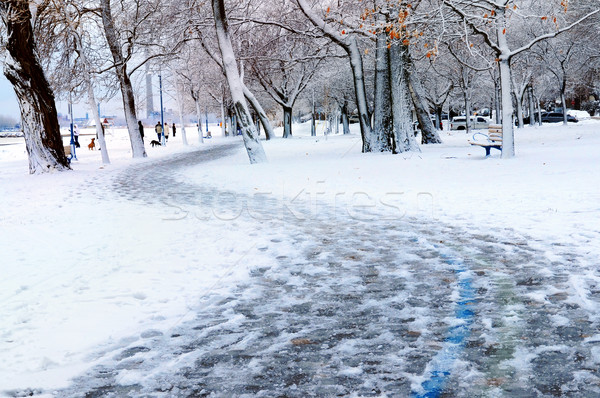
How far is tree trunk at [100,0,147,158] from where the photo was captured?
23547mm

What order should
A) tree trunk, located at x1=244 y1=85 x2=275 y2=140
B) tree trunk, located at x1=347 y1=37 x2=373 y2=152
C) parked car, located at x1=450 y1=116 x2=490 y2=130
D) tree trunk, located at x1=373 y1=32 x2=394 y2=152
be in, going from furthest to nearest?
parked car, located at x1=450 y1=116 x2=490 y2=130 → tree trunk, located at x1=244 y1=85 x2=275 y2=140 → tree trunk, located at x1=347 y1=37 x2=373 y2=152 → tree trunk, located at x1=373 y1=32 x2=394 y2=152

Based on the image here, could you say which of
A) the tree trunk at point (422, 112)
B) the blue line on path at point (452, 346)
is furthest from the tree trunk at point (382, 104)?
the blue line on path at point (452, 346)

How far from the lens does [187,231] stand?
8219 millimetres

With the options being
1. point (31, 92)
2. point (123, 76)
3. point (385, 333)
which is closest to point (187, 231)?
point (385, 333)

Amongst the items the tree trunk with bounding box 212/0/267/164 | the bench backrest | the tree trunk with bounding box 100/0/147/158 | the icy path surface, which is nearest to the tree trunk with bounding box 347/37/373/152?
the bench backrest

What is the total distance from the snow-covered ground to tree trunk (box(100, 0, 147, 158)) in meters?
9.31

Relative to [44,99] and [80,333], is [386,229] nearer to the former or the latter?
[80,333]

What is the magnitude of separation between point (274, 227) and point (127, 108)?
19.6m

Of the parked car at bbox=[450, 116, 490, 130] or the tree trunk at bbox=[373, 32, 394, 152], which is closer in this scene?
the tree trunk at bbox=[373, 32, 394, 152]

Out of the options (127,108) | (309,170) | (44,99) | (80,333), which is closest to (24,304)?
(80,333)

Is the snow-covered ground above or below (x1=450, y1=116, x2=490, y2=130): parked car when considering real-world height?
below

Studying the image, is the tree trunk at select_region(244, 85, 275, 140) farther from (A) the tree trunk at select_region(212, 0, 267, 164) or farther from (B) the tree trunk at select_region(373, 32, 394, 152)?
(A) the tree trunk at select_region(212, 0, 267, 164)

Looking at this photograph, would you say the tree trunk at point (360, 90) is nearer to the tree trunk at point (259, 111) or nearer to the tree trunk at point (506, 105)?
the tree trunk at point (506, 105)

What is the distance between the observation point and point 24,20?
17.8 m
